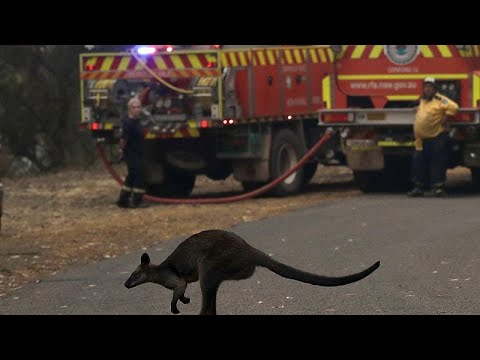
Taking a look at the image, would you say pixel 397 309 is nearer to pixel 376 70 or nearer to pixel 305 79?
pixel 376 70

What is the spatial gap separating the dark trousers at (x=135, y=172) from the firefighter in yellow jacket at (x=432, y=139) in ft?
13.4

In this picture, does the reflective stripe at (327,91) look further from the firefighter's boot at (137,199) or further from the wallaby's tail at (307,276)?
the wallaby's tail at (307,276)

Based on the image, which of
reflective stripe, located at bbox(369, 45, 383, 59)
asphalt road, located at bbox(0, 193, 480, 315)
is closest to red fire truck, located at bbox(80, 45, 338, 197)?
reflective stripe, located at bbox(369, 45, 383, 59)

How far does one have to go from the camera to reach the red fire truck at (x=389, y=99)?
20.6 meters

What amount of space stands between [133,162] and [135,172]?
0.51 ft

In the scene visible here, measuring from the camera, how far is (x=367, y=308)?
10.3 meters

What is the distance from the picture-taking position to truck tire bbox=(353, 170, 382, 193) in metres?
21.8

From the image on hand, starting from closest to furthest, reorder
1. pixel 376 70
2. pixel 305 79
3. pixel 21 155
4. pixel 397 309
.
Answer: pixel 397 309, pixel 376 70, pixel 305 79, pixel 21 155

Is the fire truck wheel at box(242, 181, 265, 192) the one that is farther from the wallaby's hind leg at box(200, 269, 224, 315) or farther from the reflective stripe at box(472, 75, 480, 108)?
the wallaby's hind leg at box(200, 269, 224, 315)

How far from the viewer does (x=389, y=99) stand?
70.0 feet

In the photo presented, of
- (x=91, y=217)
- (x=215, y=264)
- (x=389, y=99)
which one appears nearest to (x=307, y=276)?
(x=215, y=264)

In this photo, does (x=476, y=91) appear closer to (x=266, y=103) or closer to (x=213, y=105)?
(x=266, y=103)

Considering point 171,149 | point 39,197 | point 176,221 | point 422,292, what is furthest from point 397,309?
point 39,197

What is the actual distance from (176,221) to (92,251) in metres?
3.30
